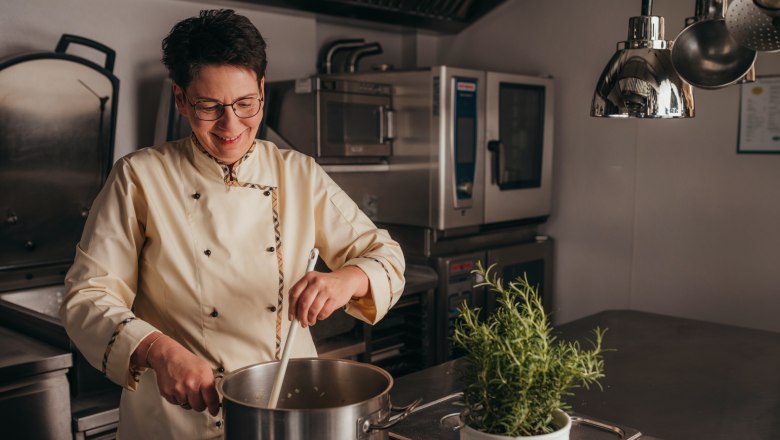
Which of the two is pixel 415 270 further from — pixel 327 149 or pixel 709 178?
pixel 709 178

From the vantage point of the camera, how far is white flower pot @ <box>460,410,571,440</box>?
1059 millimetres

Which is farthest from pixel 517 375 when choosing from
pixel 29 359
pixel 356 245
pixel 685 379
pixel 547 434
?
pixel 29 359

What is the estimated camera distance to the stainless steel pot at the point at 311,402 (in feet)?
3.24

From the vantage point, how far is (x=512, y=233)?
13.0 feet

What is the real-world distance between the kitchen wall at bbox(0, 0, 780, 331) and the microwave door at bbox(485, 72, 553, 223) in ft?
0.55

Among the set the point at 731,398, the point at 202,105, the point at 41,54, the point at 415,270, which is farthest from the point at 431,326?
the point at 202,105

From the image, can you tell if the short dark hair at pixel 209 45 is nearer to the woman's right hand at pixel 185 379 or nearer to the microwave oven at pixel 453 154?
the woman's right hand at pixel 185 379

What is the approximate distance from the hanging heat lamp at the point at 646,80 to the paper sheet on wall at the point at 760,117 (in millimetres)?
1803

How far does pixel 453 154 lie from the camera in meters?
3.42

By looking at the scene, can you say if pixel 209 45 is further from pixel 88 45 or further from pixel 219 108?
pixel 88 45

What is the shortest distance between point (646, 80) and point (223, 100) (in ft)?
3.23

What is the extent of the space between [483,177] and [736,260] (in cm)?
123

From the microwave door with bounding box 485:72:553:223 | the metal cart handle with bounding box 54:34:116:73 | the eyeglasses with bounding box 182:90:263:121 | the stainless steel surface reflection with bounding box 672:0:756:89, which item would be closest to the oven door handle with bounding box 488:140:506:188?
the microwave door with bounding box 485:72:553:223

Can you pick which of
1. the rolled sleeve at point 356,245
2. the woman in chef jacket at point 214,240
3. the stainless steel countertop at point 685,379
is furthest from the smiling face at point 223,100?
the stainless steel countertop at point 685,379
